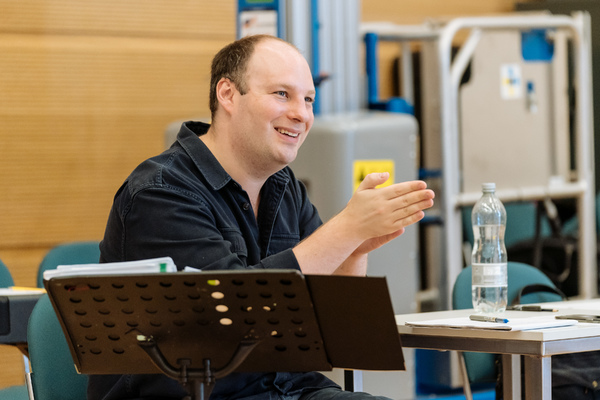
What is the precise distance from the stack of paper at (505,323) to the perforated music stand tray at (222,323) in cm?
37

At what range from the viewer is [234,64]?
2160 mm

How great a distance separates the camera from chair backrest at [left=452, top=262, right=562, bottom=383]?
8.60 ft

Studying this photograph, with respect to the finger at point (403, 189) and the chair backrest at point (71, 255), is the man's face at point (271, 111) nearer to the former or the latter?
the finger at point (403, 189)

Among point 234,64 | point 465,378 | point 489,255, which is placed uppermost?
point 234,64

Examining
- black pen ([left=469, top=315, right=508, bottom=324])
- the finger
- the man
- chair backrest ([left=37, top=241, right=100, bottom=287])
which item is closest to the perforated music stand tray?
the man

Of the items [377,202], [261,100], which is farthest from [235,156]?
[377,202]

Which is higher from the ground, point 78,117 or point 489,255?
point 78,117

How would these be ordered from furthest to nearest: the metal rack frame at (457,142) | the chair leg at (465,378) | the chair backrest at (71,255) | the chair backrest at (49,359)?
the metal rack frame at (457,142) < the chair backrest at (71,255) < the chair leg at (465,378) < the chair backrest at (49,359)

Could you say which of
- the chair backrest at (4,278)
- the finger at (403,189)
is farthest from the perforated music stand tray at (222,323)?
the chair backrest at (4,278)

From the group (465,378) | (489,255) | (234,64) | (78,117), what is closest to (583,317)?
(489,255)

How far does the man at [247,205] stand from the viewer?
6.01ft

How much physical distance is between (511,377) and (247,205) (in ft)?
2.43

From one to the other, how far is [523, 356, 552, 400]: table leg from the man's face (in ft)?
2.34

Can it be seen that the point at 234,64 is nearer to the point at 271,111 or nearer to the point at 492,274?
the point at 271,111
